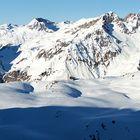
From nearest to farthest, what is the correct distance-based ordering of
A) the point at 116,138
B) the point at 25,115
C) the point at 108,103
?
the point at 116,138 < the point at 25,115 < the point at 108,103

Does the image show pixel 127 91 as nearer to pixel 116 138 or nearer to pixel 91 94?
pixel 91 94

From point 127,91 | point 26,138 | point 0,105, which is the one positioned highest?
point 127,91

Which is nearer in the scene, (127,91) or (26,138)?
(26,138)

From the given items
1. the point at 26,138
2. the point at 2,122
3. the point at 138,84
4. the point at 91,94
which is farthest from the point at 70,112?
the point at 138,84

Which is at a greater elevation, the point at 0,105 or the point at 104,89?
the point at 104,89

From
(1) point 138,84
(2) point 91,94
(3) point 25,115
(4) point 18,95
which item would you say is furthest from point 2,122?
(1) point 138,84

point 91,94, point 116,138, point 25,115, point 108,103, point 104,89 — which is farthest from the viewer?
point 104,89
